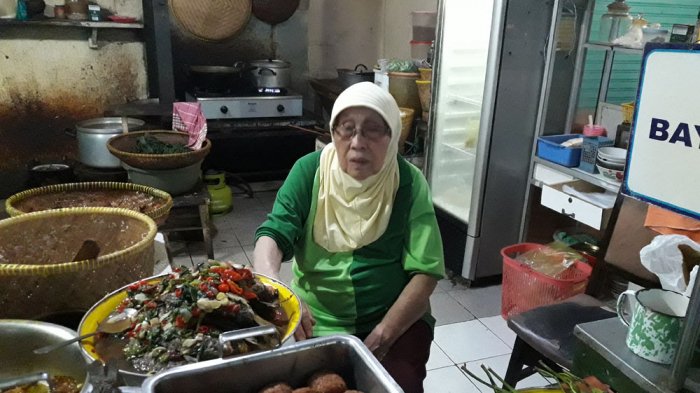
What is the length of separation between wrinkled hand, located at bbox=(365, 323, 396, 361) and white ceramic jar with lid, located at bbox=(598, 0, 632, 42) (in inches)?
88.1

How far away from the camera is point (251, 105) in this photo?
428cm

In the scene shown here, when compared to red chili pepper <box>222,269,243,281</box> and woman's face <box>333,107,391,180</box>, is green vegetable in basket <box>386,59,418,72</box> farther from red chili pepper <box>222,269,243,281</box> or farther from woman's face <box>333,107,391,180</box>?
red chili pepper <box>222,269,243,281</box>

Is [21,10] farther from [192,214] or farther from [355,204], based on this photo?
[355,204]

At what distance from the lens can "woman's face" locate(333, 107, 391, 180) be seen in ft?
5.14

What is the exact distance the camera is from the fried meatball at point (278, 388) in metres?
0.86

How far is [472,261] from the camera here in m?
3.20

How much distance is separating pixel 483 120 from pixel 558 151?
0.44 meters

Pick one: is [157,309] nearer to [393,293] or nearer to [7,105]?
[393,293]

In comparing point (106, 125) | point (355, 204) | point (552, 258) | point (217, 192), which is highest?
point (355, 204)

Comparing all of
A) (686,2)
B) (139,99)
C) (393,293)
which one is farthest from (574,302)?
(139,99)

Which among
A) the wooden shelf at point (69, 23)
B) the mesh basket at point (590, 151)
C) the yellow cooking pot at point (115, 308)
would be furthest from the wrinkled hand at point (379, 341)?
the wooden shelf at point (69, 23)

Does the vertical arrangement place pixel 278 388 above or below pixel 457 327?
above

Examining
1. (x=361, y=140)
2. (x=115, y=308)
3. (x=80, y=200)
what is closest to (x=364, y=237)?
(x=361, y=140)

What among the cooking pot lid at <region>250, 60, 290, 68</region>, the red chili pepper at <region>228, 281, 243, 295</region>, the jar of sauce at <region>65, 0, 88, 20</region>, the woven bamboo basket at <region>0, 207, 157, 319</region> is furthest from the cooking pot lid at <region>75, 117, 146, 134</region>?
the red chili pepper at <region>228, 281, 243, 295</region>
